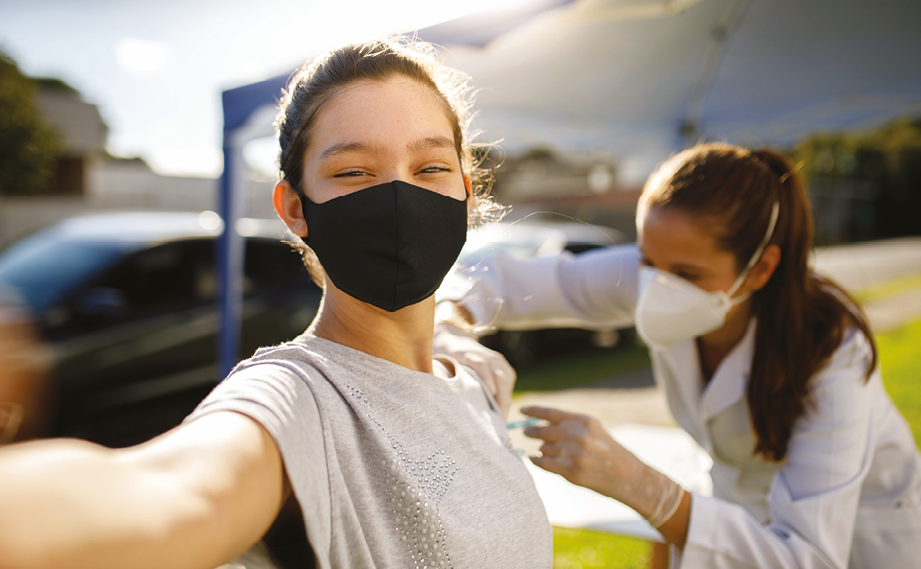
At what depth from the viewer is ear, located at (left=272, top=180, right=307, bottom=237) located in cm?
112

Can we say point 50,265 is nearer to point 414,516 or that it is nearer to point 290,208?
point 290,208

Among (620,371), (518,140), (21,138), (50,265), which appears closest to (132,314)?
(50,265)

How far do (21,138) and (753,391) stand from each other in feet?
84.4

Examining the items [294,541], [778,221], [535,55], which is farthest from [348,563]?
[535,55]

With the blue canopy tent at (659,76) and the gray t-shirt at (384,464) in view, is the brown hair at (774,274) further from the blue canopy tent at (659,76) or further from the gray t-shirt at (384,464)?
the gray t-shirt at (384,464)

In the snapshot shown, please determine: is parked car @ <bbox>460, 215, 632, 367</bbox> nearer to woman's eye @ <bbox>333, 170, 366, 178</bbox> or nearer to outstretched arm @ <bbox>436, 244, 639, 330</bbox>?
outstretched arm @ <bbox>436, 244, 639, 330</bbox>

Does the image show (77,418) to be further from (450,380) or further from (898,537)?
(898,537)

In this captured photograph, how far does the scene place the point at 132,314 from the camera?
172 inches

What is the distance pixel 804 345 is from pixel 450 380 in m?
1.28

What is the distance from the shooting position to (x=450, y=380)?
1214 millimetres

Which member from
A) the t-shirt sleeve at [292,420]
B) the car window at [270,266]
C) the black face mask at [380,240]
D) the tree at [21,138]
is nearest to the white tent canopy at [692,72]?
the black face mask at [380,240]

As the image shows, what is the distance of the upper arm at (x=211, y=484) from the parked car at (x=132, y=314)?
3.28 meters

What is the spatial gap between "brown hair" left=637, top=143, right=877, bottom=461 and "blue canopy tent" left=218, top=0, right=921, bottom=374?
822 millimetres

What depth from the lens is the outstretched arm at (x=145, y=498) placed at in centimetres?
46
